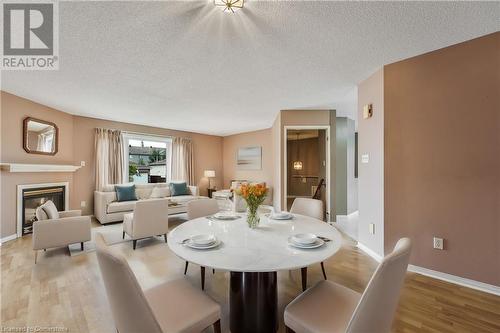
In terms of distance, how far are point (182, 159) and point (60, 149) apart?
2.97m

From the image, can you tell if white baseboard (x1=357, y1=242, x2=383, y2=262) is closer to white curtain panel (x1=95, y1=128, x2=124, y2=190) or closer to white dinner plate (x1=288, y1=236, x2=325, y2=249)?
white dinner plate (x1=288, y1=236, x2=325, y2=249)

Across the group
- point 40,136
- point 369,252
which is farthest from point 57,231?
point 369,252

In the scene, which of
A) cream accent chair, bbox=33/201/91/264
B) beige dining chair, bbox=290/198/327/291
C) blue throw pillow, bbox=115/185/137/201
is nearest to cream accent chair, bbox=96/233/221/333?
beige dining chair, bbox=290/198/327/291

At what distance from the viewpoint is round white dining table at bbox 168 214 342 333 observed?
1.14 metres

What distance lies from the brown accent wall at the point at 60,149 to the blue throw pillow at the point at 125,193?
886mm

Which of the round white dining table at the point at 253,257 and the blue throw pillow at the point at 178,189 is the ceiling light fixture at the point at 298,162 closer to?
the blue throw pillow at the point at 178,189

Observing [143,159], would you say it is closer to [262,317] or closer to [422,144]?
[262,317]

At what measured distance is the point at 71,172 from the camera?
4738mm

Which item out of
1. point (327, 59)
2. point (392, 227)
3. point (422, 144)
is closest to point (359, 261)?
point (392, 227)

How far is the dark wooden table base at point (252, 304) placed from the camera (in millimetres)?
1458

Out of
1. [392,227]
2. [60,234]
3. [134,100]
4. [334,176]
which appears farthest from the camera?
[334,176]

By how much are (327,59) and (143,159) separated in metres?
5.78

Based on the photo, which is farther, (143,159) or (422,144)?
(143,159)

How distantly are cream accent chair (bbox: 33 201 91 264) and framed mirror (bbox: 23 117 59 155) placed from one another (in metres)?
1.78
